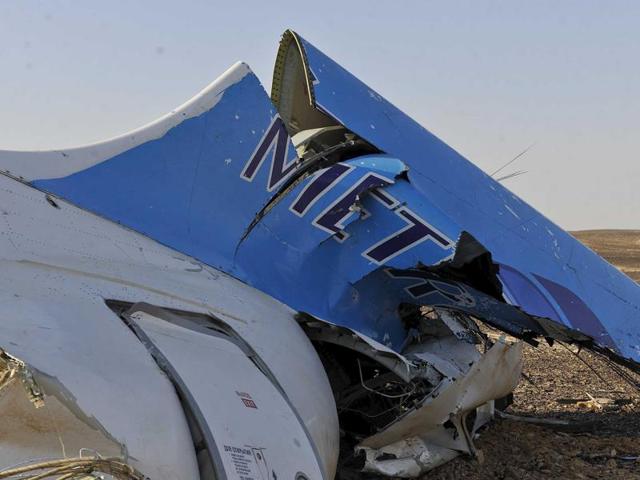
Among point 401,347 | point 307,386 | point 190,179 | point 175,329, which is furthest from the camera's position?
point 401,347

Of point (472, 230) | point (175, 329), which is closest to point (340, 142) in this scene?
point (472, 230)

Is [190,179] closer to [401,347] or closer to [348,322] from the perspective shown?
[348,322]

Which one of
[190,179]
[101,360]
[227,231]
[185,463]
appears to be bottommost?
[185,463]

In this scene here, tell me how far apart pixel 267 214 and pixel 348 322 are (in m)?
0.96

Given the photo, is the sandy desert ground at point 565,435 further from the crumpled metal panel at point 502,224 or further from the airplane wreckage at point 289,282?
the crumpled metal panel at point 502,224

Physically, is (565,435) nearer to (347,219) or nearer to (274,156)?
(347,219)

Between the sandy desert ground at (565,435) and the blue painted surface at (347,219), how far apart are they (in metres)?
0.67

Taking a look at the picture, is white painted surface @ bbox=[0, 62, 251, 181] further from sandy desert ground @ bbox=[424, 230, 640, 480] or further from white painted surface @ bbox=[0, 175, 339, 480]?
sandy desert ground @ bbox=[424, 230, 640, 480]

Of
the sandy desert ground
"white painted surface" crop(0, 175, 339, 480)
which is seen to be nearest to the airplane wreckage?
"white painted surface" crop(0, 175, 339, 480)

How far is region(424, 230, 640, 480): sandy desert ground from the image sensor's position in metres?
6.11

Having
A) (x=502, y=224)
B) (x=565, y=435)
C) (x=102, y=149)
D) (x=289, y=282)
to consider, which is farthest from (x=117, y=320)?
(x=565, y=435)

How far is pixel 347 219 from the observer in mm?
5922

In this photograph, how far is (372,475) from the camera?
5.72 m

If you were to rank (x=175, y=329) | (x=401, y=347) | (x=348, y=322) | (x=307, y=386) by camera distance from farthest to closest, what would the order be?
(x=401, y=347), (x=348, y=322), (x=307, y=386), (x=175, y=329)
